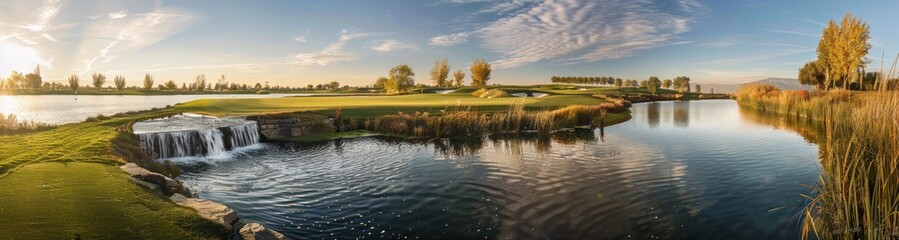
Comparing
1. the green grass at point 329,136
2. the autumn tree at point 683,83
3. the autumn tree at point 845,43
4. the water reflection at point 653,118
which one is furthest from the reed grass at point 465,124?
the autumn tree at point 683,83

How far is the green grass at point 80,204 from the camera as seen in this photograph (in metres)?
6.36

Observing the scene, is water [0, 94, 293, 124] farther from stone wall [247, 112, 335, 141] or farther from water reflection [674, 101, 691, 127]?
water reflection [674, 101, 691, 127]

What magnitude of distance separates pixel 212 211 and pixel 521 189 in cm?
759

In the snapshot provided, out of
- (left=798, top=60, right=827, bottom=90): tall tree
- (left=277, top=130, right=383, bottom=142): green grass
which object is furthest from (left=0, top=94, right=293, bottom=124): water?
(left=798, top=60, right=827, bottom=90): tall tree

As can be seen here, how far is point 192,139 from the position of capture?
1909 centimetres

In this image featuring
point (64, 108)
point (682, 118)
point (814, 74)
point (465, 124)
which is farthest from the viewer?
point (814, 74)

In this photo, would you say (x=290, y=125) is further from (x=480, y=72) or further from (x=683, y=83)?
(x=683, y=83)

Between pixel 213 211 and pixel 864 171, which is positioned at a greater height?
pixel 864 171

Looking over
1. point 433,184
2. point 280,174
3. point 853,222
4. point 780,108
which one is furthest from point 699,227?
point 780,108

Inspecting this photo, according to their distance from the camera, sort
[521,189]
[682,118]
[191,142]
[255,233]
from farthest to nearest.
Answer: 1. [682,118]
2. [191,142]
3. [521,189]
4. [255,233]

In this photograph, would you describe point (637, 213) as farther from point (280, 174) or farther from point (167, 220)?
point (280, 174)

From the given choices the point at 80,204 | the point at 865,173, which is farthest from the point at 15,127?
the point at 865,173

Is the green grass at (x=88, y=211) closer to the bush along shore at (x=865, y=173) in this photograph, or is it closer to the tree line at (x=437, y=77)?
the bush along shore at (x=865, y=173)

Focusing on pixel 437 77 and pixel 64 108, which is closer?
pixel 64 108
